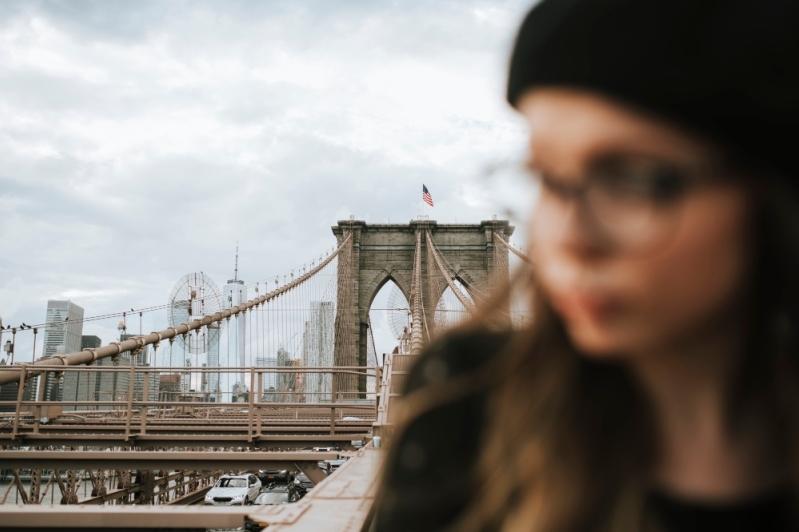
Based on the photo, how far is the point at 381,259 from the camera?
1361 inches

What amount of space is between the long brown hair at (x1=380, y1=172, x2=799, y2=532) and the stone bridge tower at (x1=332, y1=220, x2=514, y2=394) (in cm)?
3214

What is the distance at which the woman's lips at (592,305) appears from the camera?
Result: 1.33 feet

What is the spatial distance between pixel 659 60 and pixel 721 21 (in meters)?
0.05

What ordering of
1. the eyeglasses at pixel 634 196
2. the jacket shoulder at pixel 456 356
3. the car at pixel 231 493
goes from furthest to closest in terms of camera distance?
1. the car at pixel 231 493
2. the jacket shoulder at pixel 456 356
3. the eyeglasses at pixel 634 196

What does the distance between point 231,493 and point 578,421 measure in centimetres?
2020

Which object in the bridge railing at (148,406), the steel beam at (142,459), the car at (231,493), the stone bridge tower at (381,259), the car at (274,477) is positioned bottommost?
the car at (274,477)

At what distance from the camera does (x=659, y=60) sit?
415 mm

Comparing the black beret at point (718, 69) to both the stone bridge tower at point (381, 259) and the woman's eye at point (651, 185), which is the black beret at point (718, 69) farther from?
the stone bridge tower at point (381, 259)

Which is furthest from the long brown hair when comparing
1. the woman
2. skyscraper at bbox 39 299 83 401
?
skyscraper at bbox 39 299 83 401

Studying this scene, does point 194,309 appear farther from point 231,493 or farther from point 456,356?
point 456,356

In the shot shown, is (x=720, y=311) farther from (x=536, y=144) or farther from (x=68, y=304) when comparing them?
(x=68, y=304)

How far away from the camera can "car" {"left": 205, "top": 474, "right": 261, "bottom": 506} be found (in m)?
18.1

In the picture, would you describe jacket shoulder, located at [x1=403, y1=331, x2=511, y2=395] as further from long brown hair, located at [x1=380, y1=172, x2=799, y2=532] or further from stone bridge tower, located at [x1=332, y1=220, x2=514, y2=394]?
stone bridge tower, located at [x1=332, y1=220, x2=514, y2=394]

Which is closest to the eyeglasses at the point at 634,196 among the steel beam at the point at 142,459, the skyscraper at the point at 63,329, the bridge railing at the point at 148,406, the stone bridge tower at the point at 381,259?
the bridge railing at the point at 148,406
